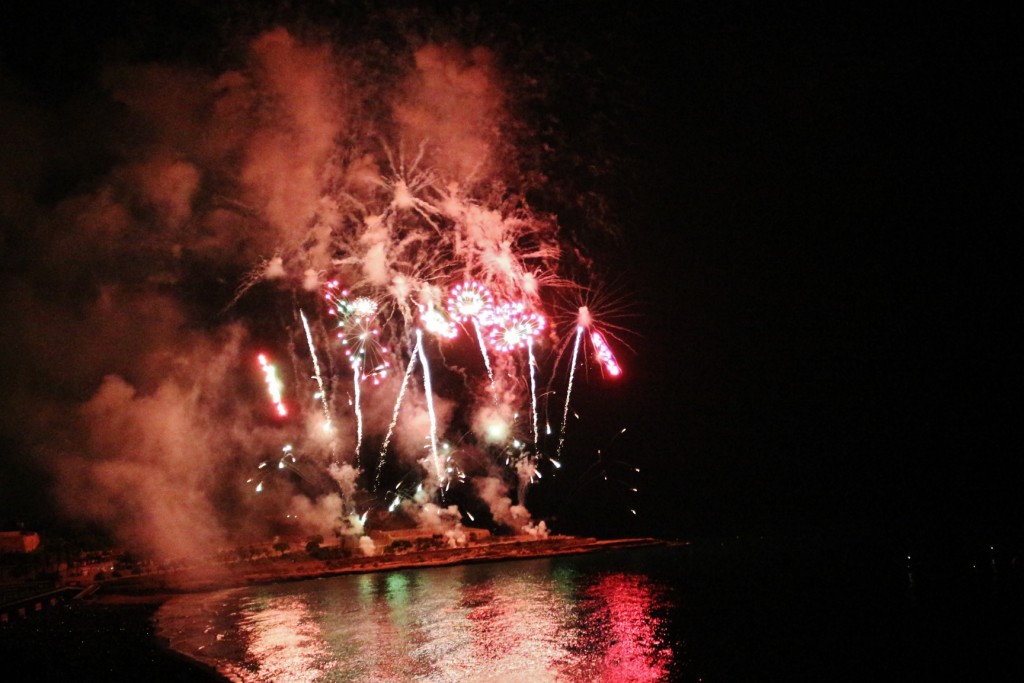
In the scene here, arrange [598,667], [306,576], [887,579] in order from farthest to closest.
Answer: [306,576] < [887,579] < [598,667]

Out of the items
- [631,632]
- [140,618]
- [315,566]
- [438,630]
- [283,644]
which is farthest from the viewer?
[315,566]

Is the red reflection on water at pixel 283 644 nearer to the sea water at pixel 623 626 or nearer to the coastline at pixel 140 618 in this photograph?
the sea water at pixel 623 626

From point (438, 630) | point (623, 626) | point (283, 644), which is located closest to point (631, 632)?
point (623, 626)

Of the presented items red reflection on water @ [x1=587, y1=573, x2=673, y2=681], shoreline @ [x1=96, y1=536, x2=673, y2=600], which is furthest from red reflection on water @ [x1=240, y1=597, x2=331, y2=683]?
shoreline @ [x1=96, y1=536, x2=673, y2=600]

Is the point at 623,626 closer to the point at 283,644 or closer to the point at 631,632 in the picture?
the point at 631,632

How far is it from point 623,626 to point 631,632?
0.96 meters

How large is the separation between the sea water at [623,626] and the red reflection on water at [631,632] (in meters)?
0.06

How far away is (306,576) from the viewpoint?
3916 cm

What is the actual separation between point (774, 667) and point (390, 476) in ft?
115

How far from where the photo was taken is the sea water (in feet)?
50.4

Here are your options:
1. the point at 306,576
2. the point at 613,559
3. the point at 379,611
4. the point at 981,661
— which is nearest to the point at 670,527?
the point at 613,559

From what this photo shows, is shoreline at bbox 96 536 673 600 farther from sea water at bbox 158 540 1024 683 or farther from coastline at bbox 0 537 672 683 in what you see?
sea water at bbox 158 540 1024 683

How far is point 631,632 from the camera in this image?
1917 centimetres

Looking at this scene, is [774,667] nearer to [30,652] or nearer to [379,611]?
[379,611]
